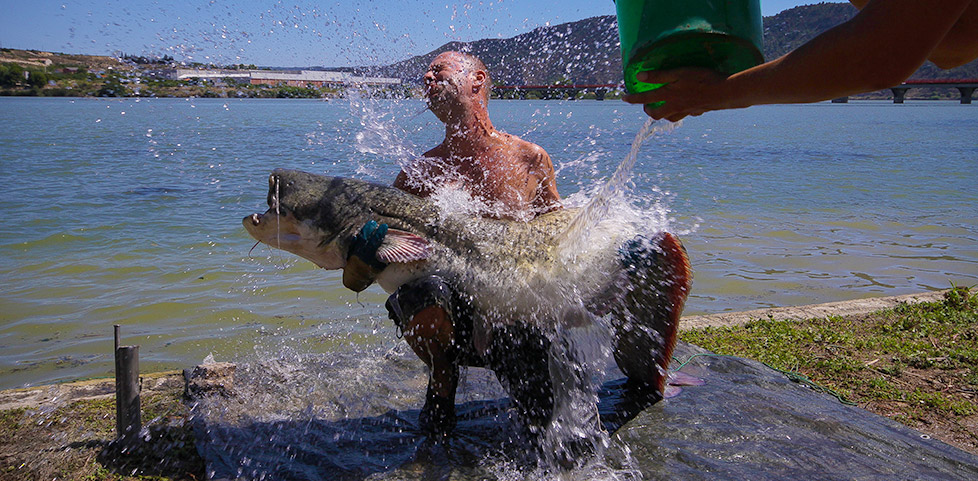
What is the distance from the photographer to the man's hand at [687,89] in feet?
6.15

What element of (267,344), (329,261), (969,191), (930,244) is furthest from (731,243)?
(969,191)

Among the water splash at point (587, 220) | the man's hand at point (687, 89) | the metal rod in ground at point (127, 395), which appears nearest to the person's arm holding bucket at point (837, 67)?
the man's hand at point (687, 89)

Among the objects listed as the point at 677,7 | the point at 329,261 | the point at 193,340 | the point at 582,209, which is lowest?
the point at 193,340

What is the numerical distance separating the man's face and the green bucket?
1.79 meters

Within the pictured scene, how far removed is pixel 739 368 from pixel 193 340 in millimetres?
4507

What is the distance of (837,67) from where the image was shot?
1648mm

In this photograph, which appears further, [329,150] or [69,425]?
[329,150]

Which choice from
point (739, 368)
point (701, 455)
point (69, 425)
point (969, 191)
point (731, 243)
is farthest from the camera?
point (969, 191)

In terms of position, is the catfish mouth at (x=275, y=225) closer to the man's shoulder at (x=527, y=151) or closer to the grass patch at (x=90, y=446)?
the grass patch at (x=90, y=446)

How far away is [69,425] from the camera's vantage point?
3.65 meters

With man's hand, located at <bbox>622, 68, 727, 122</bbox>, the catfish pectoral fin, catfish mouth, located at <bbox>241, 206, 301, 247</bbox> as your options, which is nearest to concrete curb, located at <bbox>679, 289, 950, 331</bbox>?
the catfish pectoral fin

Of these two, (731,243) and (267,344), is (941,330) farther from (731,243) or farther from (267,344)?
(267,344)

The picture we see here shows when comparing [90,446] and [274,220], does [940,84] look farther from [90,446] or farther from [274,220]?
[90,446]

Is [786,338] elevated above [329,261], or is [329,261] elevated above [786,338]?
[329,261]
